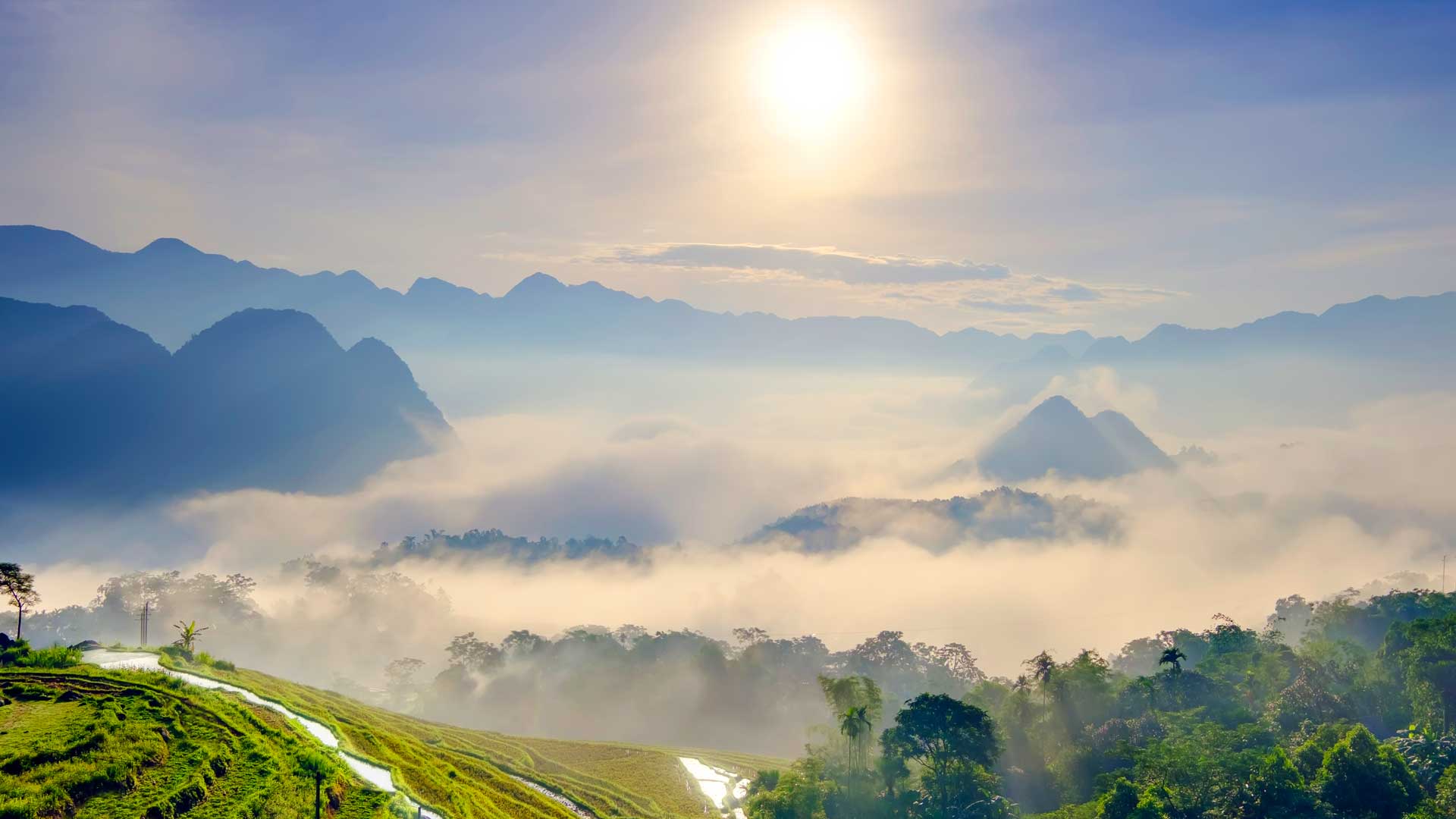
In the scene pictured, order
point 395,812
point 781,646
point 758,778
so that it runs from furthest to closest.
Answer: point 781,646 < point 758,778 < point 395,812

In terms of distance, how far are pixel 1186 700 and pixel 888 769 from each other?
31804mm

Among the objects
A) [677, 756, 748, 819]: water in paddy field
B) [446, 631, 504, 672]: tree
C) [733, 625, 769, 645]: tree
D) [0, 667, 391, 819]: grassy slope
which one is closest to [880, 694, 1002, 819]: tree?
[677, 756, 748, 819]: water in paddy field

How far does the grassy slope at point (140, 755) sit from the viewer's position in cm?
3067

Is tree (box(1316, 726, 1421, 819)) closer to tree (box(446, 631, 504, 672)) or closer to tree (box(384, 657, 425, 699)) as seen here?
tree (box(446, 631, 504, 672))

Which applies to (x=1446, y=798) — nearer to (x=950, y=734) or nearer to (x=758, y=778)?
(x=950, y=734)

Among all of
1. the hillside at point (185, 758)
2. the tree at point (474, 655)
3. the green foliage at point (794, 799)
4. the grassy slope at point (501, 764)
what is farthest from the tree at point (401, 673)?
the green foliage at point (794, 799)

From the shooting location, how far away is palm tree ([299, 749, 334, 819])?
109 ft

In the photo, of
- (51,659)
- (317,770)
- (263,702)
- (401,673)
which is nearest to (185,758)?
(317,770)

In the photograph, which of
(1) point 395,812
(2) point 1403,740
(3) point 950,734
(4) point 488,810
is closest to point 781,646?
(3) point 950,734

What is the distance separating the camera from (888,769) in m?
67.2

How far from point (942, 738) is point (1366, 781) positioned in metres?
27.7

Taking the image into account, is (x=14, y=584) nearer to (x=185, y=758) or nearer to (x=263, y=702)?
(x=263, y=702)

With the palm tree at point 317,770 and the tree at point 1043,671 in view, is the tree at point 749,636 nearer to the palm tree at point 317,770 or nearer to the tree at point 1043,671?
the tree at point 1043,671

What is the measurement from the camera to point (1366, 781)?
5419cm
